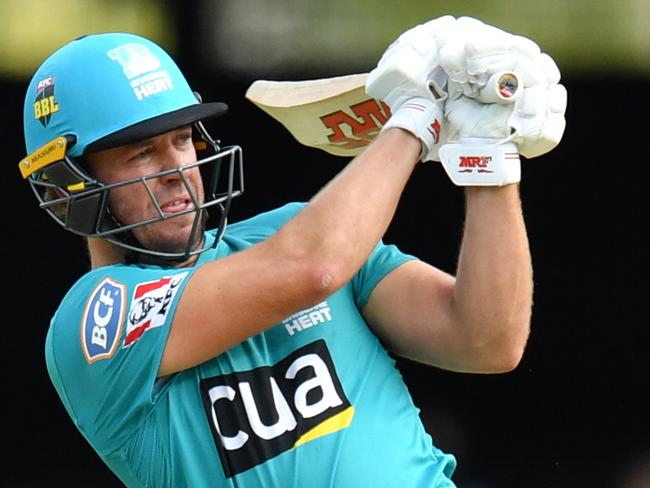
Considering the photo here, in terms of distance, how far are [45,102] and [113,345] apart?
1.85 feet

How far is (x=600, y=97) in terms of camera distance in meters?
4.42

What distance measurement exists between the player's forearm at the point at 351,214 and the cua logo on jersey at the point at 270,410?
267 millimetres

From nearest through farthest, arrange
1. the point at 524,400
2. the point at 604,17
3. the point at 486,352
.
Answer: the point at 486,352
the point at 604,17
the point at 524,400

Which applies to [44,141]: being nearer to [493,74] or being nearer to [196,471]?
[196,471]

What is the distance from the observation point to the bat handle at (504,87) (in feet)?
7.83

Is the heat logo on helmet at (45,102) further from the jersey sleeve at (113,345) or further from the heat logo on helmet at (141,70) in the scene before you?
the jersey sleeve at (113,345)

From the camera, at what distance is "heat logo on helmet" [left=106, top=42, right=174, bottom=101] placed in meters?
2.69

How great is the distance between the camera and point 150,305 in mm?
2445

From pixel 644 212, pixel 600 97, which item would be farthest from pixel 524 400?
pixel 600 97

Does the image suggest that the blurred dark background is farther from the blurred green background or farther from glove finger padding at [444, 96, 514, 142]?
glove finger padding at [444, 96, 514, 142]

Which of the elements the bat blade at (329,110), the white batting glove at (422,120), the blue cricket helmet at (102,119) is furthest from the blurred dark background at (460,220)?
the white batting glove at (422,120)

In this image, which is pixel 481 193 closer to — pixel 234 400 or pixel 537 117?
pixel 537 117

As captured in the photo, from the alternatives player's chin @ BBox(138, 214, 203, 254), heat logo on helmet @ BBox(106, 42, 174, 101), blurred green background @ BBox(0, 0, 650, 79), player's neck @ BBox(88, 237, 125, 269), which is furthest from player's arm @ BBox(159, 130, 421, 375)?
blurred green background @ BBox(0, 0, 650, 79)

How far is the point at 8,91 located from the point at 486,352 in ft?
7.55
